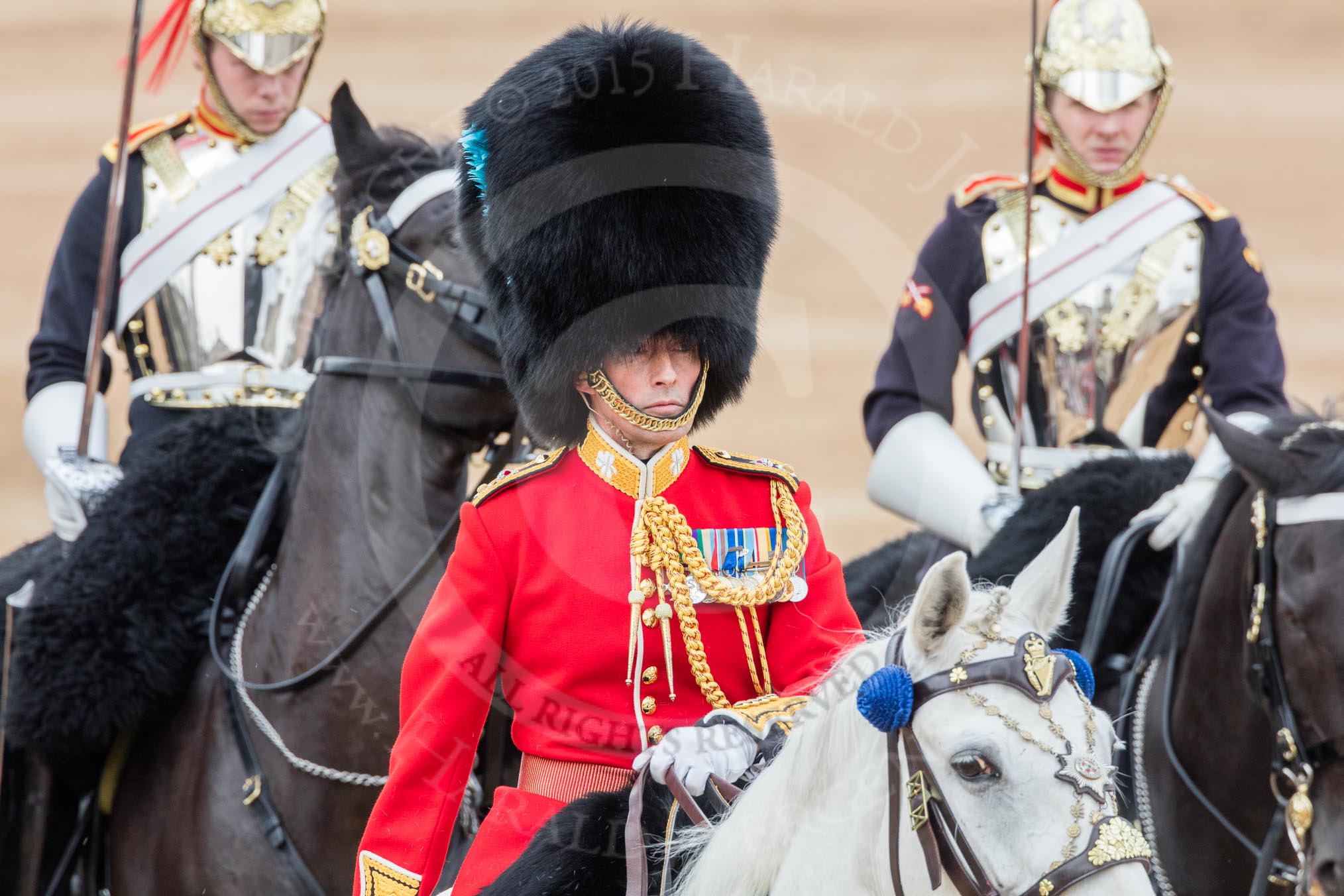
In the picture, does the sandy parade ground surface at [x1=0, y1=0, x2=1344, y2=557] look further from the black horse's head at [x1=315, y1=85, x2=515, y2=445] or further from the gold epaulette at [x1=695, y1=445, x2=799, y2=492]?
the gold epaulette at [x1=695, y1=445, x2=799, y2=492]

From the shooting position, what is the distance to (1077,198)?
445 cm

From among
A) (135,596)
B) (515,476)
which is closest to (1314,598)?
(515,476)

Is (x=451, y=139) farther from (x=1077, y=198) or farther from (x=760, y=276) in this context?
(x=1077, y=198)

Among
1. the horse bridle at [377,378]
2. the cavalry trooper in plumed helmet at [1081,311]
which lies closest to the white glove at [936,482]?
the cavalry trooper in plumed helmet at [1081,311]

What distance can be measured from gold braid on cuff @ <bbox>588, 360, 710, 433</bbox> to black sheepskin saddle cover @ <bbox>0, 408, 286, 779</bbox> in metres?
1.53

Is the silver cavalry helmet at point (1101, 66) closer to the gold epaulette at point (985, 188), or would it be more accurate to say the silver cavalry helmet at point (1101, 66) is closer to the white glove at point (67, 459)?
the gold epaulette at point (985, 188)

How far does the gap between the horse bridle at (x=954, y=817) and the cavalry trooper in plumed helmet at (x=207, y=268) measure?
2.60 metres

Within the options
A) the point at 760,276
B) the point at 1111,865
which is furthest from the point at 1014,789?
the point at 760,276

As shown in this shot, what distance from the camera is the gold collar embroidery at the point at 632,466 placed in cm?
252

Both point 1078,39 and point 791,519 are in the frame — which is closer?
point 791,519

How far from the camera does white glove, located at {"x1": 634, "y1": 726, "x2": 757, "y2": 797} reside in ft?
7.38

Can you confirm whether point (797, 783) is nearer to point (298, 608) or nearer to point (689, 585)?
point (689, 585)

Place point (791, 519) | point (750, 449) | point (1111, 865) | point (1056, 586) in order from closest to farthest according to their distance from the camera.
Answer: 1. point (1111, 865)
2. point (1056, 586)
3. point (791, 519)
4. point (750, 449)

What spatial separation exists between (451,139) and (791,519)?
1.66 metres
